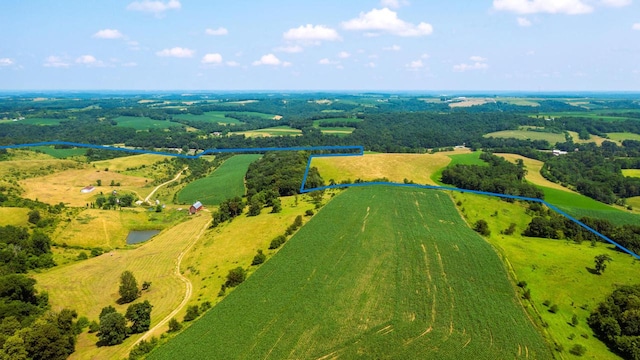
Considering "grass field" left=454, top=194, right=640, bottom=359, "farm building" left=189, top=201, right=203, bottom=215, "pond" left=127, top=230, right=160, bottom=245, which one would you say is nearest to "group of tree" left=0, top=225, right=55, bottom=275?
"pond" left=127, top=230, right=160, bottom=245

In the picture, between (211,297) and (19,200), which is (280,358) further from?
(19,200)

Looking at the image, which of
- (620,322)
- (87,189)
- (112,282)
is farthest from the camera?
(87,189)

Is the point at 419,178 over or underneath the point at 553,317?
over

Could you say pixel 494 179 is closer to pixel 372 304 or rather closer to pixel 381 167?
pixel 381 167

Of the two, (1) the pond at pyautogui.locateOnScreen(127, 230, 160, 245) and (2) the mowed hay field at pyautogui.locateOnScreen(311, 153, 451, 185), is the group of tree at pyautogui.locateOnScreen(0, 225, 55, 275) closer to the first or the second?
(1) the pond at pyautogui.locateOnScreen(127, 230, 160, 245)

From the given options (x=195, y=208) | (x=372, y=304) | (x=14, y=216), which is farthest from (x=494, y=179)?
(x=14, y=216)

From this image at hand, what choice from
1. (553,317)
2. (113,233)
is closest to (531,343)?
(553,317)

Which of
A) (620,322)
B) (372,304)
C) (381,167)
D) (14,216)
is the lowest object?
(620,322)
